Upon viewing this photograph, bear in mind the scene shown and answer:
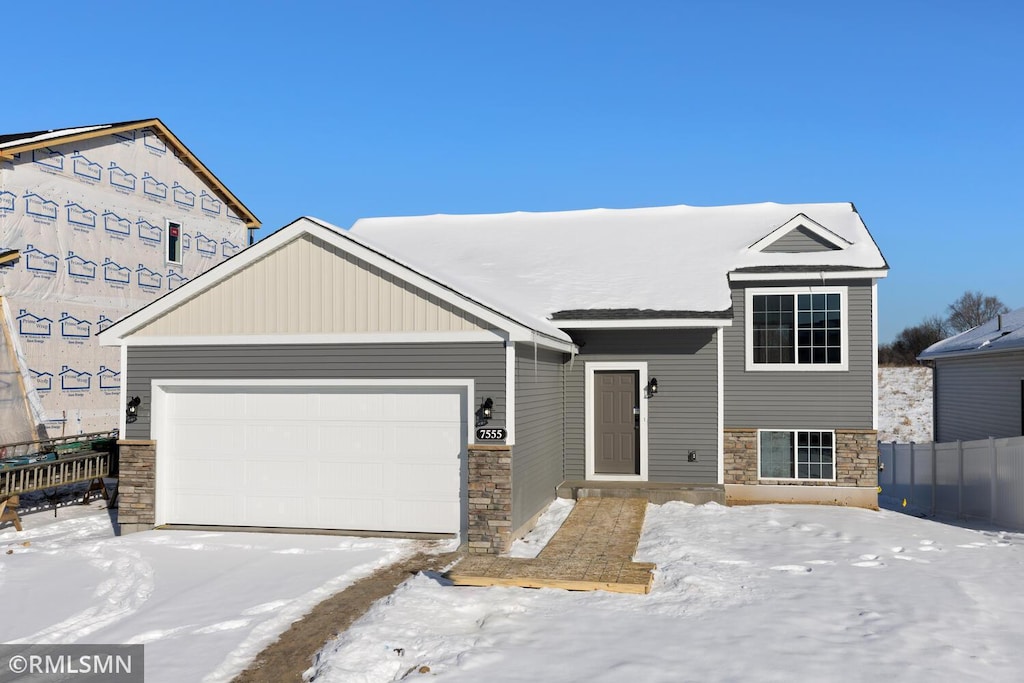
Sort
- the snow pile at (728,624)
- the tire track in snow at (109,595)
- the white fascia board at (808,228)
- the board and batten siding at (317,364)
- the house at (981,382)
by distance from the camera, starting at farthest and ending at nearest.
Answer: the house at (981,382), the white fascia board at (808,228), the board and batten siding at (317,364), the tire track in snow at (109,595), the snow pile at (728,624)

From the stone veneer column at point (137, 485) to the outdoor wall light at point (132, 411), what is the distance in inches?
12.1

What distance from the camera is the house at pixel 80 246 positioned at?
772 inches

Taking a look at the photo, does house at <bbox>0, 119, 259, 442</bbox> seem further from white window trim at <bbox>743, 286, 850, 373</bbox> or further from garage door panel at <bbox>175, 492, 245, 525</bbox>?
white window trim at <bbox>743, 286, 850, 373</bbox>

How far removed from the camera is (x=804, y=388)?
14531mm

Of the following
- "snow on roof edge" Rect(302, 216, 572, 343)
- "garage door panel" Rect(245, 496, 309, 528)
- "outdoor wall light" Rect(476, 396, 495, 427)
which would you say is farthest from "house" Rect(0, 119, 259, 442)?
"outdoor wall light" Rect(476, 396, 495, 427)

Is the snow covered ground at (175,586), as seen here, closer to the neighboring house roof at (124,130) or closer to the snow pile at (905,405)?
the neighboring house roof at (124,130)

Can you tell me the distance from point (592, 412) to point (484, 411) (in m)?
4.29

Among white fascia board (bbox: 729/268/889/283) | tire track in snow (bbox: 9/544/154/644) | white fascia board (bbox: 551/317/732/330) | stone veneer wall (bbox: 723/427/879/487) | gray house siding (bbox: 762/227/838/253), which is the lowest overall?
tire track in snow (bbox: 9/544/154/644)

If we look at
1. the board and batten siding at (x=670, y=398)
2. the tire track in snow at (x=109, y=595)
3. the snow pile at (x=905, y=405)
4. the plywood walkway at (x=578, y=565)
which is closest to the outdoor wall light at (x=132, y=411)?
the tire track in snow at (x=109, y=595)

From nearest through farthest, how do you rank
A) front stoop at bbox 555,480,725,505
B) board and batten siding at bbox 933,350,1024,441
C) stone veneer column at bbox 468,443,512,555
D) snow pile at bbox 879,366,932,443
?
stone veneer column at bbox 468,443,512,555
front stoop at bbox 555,480,725,505
board and batten siding at bbox 933,350,1024,441
snow pile at bbox 879,366,932,443

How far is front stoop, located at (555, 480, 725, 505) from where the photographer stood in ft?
44.7

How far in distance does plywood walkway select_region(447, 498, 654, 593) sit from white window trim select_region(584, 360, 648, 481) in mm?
2397

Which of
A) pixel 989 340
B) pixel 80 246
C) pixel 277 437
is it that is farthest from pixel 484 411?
pixel 80 246

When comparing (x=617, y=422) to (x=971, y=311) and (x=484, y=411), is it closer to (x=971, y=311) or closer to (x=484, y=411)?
(x=484, y=411)
